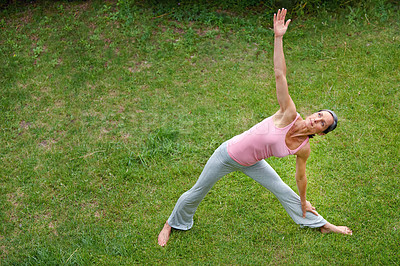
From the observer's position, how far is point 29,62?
297 inches

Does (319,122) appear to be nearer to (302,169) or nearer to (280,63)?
(302,169)

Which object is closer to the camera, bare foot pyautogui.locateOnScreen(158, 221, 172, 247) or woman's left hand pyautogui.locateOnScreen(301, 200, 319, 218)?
woman's left hand pyautogui.locateOnScreen(301, 200, 319, 218)

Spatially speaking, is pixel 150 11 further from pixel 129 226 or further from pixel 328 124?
pixel 328 124

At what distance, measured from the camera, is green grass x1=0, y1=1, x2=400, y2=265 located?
476 cm

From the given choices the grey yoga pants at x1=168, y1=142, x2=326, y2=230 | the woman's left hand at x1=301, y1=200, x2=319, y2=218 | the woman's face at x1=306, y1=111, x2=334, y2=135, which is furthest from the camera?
the woman's left hand at x1=301, y1=200, x2=319, y2=218

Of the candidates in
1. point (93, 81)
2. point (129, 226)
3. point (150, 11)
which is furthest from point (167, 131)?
point (150, 11)

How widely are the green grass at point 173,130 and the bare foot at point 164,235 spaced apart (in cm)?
8

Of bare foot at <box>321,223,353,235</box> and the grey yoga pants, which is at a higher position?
the grey yoga pants

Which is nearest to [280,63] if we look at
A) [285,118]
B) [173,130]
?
[285,118]

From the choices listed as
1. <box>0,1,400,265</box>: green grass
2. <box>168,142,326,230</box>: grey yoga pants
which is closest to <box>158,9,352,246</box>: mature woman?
<box>168,142,326,230</box>: grey yoga pants

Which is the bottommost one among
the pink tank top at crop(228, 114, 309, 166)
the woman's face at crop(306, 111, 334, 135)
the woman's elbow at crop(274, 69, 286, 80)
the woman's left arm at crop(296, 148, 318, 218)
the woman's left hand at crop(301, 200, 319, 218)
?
the woman's left hand at crop(301, 200, 319, 218)

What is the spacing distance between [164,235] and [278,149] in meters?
1.85

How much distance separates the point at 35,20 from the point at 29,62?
1405 millimetres

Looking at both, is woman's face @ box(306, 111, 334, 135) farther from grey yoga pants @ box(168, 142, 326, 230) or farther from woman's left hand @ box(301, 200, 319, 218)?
woman's left hand @ box(301, 200, 319, 218)
